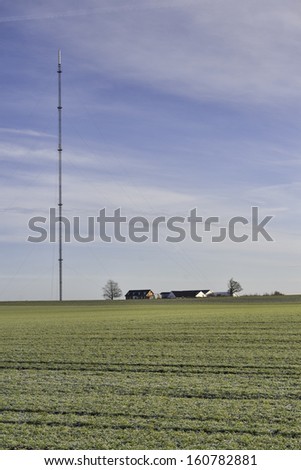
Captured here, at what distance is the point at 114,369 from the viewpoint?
19109 mm

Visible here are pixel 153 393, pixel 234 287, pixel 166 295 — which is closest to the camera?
pixel 153 393

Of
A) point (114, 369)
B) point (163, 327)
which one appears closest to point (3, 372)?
point (114, 369)

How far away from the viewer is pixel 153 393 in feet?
49.0

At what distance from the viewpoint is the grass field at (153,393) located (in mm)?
10914

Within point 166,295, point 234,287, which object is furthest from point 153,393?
point 166,295

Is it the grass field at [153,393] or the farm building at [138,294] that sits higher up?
the farm building at [138,294]

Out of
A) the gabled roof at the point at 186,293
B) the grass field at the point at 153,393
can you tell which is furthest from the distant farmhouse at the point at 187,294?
the grass field at the point at 153,393

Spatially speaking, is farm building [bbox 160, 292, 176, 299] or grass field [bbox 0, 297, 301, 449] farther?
farm building [bbox 160, 292, 176, 299]

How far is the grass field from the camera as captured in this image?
10.9 metres

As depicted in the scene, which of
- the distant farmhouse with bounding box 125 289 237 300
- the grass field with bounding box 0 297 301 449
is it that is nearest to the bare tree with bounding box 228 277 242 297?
the distant farmhouse with bounding box 125 289 237 300

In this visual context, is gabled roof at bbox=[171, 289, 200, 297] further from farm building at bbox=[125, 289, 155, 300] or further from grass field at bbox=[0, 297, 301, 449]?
grass field at bbox=[0, 297, 301, 449]

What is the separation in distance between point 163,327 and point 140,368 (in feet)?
53.4

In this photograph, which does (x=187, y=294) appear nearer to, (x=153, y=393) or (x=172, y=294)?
(x=172, y=294)

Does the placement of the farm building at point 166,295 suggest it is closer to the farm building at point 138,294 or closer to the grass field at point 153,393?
the farm building at point 138,294
